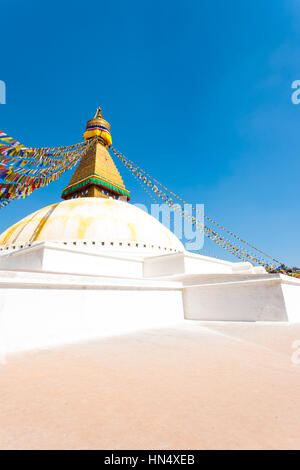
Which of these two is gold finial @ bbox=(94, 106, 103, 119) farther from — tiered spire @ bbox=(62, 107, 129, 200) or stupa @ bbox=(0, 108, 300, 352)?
stupa @ bbox=(0, 108, 300, 352)

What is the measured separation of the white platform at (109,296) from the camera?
3594 millimetres

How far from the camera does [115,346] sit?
3395mm

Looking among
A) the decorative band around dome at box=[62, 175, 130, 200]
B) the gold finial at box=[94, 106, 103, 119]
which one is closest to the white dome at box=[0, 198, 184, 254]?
the decorative band around dome at box=[62, 175, 130, 200]

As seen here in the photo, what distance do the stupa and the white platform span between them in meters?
0.02

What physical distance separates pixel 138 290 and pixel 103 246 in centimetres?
375

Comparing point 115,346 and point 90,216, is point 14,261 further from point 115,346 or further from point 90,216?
point 115,346

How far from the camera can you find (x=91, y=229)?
9102 millimetres

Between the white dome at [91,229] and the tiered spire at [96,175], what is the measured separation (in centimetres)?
309

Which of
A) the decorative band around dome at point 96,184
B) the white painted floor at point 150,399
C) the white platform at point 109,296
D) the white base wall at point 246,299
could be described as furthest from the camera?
the decorative band around dome at point 96,184

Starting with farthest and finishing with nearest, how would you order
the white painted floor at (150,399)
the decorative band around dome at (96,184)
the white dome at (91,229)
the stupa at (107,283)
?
the decorative band around dome at (96,184) < the white dome at (91,229) < the stupa at (107,283) < the white painted floor at (150,399)

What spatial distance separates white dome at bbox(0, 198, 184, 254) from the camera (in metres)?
8.93

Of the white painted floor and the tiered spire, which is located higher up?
the tiered spire

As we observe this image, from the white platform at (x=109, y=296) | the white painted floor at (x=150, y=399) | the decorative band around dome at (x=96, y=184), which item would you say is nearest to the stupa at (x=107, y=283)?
the white platform at (x=109, y=296)

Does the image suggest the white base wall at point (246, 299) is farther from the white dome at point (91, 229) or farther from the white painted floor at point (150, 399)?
the white dome at point (91, 229)
